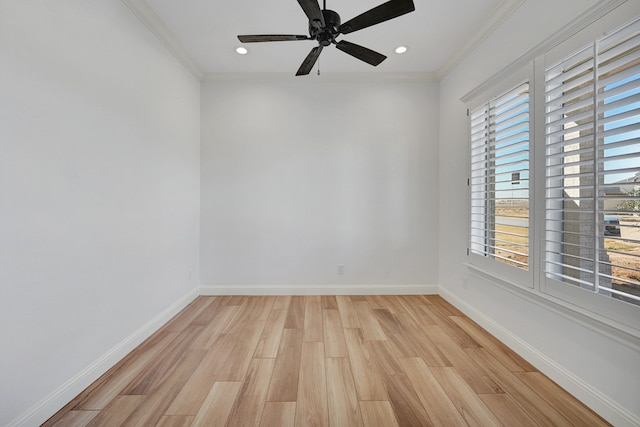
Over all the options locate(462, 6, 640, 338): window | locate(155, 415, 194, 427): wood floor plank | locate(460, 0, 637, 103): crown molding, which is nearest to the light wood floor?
locate(155, 415, 194, 427): wood floor plank

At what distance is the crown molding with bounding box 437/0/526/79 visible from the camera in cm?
210

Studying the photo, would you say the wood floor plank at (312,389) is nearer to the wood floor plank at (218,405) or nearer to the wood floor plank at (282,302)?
the wood floor plank at (218,405)

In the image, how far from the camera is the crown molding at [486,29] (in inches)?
82.6

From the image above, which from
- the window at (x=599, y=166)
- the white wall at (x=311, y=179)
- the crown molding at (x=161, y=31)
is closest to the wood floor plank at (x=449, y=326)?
the white wall at (x=311, y=179)

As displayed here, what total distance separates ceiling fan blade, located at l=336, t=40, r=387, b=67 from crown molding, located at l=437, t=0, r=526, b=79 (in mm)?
1101

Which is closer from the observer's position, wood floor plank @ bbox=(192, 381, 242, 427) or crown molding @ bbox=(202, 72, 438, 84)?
wood floor plank @ bbox=(192, 381, 242, 427)

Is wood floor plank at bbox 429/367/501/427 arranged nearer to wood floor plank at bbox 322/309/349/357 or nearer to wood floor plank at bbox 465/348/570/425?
wood floor plank at bbox 465/348/570/425

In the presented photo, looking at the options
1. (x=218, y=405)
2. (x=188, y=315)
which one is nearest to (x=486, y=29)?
(x=218, y=405)

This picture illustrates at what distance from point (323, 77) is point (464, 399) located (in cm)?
341

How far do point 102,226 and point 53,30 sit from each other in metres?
1.17

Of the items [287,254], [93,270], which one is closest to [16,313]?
[93,270]

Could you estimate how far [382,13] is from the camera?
60.7 inches

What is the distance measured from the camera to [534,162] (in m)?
1.91

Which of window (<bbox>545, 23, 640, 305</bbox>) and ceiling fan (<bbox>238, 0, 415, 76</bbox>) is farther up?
ceiling fan (<bbox>238, 0, 415, 76</bbox>)
